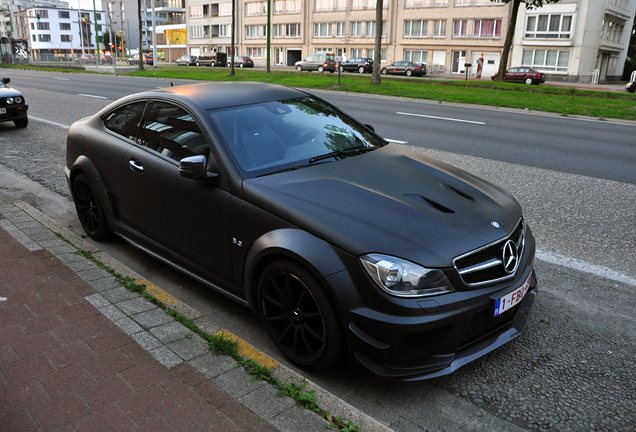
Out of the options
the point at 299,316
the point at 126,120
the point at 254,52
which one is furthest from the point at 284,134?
the point at 254,52

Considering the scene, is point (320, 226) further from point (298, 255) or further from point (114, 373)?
point (114, 373)

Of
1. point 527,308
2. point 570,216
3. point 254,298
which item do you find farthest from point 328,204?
point 570,216

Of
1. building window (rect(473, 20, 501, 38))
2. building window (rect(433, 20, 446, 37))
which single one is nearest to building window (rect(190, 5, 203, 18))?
building window (rect(433, 20, 446, 37))

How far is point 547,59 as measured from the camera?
1991 inches

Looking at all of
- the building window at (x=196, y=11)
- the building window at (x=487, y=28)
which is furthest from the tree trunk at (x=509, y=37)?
the building window at (x=196, y=11)

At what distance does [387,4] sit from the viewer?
202 ft

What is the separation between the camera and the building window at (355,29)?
6500 cm

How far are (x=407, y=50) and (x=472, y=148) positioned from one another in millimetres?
53395

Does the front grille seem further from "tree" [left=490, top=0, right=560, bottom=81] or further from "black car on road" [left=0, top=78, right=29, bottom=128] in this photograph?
"tree" [left=490, top=0, right=560, bottom=81]

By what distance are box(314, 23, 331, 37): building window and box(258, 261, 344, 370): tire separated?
228ft

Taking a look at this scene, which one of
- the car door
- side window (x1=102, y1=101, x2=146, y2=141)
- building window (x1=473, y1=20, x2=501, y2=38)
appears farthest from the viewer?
building window (x1=473, y1=20, x2=501, y2=38)

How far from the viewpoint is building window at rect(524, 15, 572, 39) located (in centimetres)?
4900

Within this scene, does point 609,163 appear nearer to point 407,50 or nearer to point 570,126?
point 570,126

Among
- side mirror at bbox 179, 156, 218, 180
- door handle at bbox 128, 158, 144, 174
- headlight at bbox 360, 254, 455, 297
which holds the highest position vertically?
side mirror at bbox 179, 156, 218, 180
